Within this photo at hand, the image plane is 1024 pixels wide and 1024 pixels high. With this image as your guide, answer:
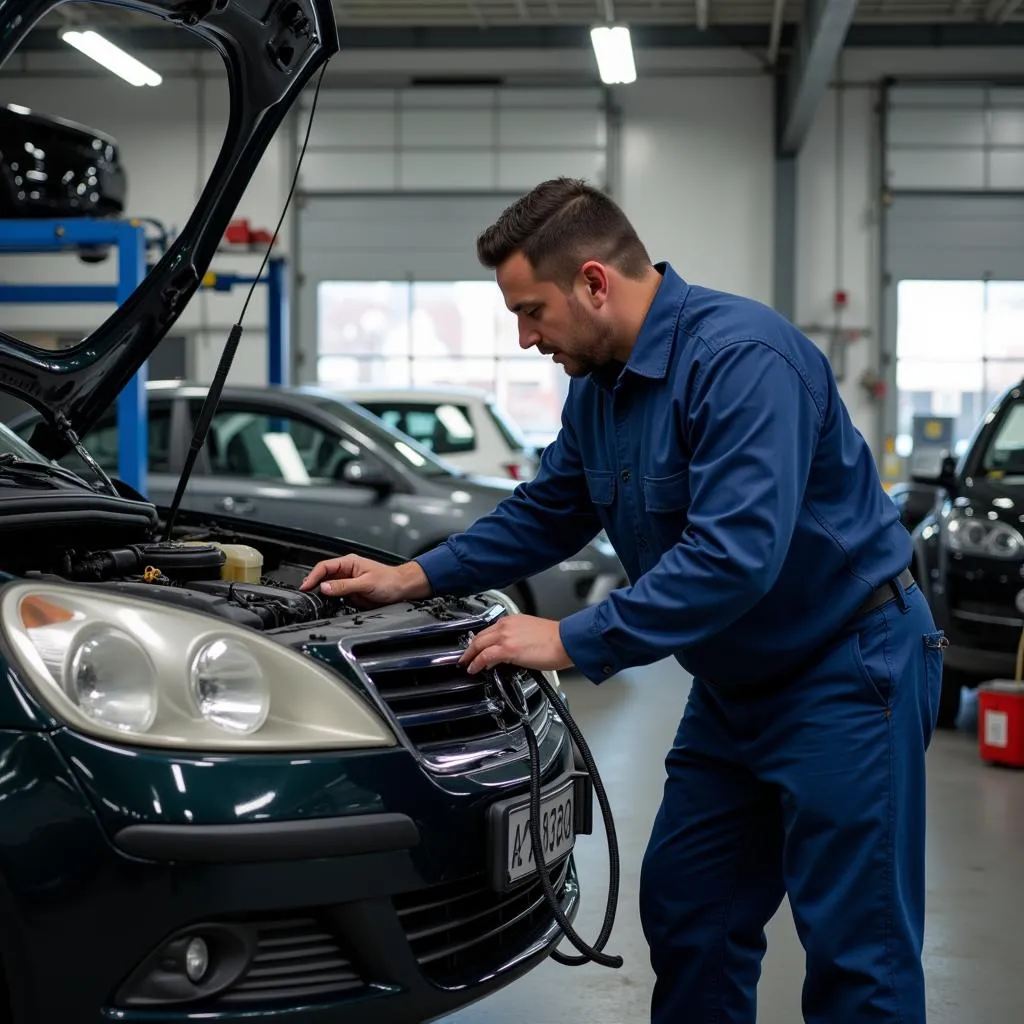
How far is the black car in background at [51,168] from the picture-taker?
6.16 m

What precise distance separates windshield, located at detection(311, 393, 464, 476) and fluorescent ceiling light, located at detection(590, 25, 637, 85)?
16.4 feet

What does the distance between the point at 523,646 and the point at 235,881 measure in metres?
0.50

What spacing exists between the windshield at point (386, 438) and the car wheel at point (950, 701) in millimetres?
2399

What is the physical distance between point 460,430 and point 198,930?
7074mm

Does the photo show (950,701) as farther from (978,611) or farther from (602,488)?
(602,488)

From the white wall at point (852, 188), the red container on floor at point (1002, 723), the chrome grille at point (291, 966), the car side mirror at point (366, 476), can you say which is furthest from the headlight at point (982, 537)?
the white wall at point (852, 188)

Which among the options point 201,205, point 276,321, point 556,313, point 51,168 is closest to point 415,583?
point 556,313

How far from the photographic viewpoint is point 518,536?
238cm

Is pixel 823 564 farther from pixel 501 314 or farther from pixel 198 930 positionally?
pixel 501 314

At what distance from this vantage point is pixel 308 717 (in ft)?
5.94

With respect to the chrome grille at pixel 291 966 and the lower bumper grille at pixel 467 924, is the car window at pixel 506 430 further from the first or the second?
the chrome grille at pixel 291 966

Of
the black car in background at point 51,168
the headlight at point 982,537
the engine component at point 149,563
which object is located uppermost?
the black car in background at point 51,168

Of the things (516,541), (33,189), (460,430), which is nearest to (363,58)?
(460,430)

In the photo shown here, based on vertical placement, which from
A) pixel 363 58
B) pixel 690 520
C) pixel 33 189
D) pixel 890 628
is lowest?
pixel 890 628
